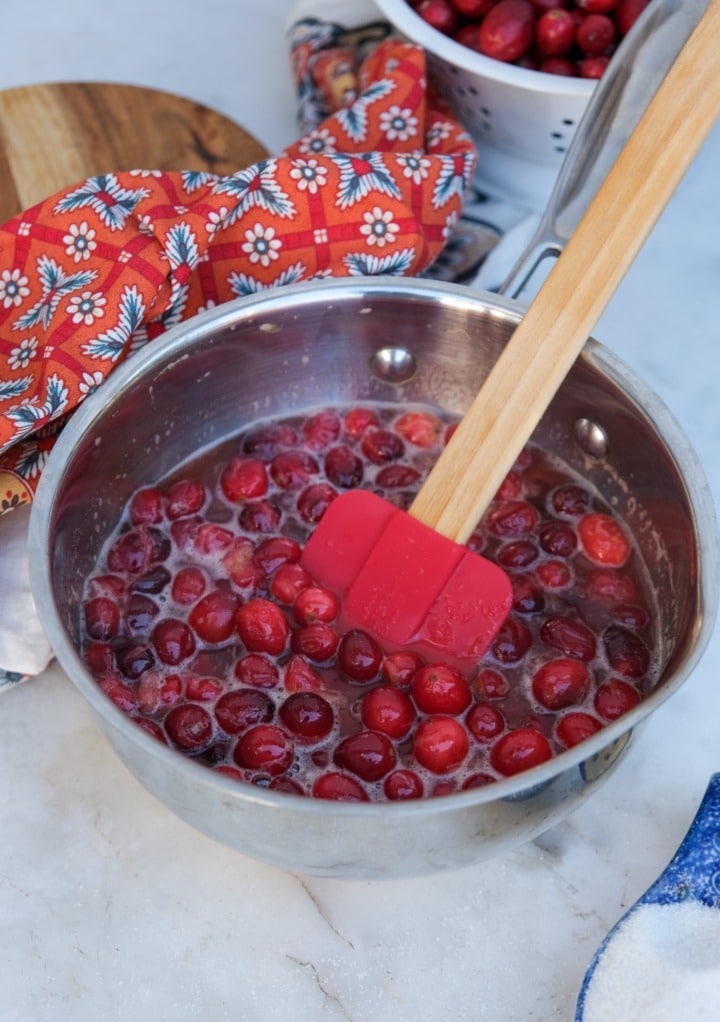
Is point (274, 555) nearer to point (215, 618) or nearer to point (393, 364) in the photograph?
point (215, 618)

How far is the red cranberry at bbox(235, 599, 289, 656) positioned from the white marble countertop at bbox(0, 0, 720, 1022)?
153mm

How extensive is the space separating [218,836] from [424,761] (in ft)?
0.55

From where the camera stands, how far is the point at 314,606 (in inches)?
35.2

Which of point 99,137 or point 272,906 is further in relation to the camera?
point 99,137

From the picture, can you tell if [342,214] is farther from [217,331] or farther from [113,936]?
[113,936]

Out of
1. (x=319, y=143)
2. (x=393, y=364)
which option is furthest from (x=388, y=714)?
(x=319, y=143)

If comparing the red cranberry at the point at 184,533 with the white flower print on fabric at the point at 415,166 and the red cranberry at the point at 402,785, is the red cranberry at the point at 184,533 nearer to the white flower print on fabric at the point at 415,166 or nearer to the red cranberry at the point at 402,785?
the red cranberry at the point at 402,785

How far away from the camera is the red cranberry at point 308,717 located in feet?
2.69

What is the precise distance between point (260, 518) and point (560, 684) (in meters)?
0.30

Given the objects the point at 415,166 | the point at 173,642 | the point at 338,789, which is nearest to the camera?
the point at 338,789

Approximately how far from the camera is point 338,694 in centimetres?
87

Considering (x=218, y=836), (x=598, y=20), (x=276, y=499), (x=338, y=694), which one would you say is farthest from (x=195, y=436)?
(x=598, y=20)

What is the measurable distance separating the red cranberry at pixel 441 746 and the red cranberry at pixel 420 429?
1.08 ft

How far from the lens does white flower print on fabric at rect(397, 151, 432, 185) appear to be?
1.09 meters
